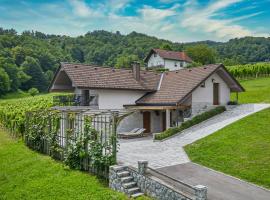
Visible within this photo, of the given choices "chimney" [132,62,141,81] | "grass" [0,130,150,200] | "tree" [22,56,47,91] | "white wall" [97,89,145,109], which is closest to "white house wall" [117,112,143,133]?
"white wall" [97,89,145,109]

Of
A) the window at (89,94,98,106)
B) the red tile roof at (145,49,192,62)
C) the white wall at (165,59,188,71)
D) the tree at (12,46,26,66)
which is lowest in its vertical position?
the window at (89,94,98,106)

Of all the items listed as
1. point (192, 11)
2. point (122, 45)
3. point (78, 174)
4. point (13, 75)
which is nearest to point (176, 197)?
point (78, 174)

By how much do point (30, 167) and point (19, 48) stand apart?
2947 inches

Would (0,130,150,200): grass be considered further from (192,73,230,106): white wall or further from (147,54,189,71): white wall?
(147,54,189,71): white wall

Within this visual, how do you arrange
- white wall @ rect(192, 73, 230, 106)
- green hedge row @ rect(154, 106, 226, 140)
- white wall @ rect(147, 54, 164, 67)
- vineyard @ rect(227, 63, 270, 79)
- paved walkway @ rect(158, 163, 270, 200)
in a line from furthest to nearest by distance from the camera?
white wall @ rect(147, 54, 164, 67) → vineyard @ rect(227, 63, 270, 79) → white wall @ rect(192, 73, 230, 106) → green hedge row @ rect(154, 106, 226, 140) → paved walkway @ rect(158, 163, 270, 200)

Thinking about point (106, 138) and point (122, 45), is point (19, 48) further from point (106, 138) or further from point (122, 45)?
point (106, 138)

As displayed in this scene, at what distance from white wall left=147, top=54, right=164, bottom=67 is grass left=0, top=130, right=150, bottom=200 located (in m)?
48.6

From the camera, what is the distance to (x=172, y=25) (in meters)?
26.6

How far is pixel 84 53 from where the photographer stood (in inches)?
3433

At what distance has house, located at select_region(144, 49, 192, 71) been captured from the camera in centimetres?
6334

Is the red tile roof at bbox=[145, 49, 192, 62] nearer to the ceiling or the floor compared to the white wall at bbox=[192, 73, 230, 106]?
nearer to the ceiling

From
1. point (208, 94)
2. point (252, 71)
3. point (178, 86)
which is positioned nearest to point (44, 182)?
point (178, 86)

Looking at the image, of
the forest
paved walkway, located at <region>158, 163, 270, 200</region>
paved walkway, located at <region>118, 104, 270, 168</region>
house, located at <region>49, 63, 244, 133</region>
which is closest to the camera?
paved walkway, located at <region>158, 163, 270, 200</region>

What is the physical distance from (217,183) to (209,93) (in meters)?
15.1
